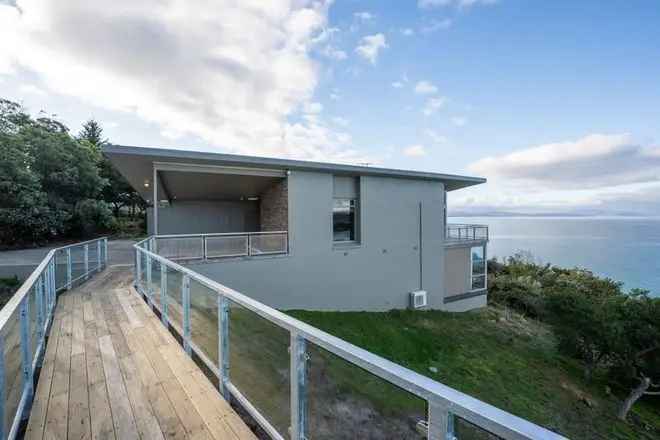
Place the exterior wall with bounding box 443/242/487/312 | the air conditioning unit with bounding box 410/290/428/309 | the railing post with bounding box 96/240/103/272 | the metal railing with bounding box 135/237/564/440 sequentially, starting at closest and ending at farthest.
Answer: the metal railing with bounding box 135/237/564/440, the railing post with bounding box 96/240/103/272, the air conditioning unit with bounding box 410/290/428/309, the exterior wall with bounding box 443/242/487/312

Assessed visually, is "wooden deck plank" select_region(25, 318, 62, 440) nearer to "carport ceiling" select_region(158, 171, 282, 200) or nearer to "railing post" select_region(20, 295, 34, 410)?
"railing post" select_region(20, 295, 34, 410)

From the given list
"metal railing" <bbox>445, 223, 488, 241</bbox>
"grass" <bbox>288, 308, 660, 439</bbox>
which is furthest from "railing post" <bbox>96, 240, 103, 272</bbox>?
"metal railing" <bbox>445, 223, 488, 241</bbox>

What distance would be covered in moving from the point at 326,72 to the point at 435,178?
615 centimetres

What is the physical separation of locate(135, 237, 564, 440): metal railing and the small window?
6715mm

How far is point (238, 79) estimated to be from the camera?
33.3 feet

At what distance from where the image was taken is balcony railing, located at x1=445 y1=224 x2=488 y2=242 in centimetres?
1291

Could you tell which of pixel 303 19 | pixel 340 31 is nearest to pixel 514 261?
pixel 340 31

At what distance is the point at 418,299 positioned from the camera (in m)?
11.0

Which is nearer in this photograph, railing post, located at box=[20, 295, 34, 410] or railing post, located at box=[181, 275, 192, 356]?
railing post, located at box=[20, 295, 34, 410]

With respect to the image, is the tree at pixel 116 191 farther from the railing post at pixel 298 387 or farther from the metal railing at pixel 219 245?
the railing post at pixel 298 387

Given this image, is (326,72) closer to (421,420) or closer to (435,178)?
(435,178)

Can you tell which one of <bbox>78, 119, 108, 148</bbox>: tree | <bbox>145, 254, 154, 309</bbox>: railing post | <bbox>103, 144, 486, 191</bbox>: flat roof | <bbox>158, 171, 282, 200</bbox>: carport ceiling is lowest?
<bbox>145, 254, 154, 309</bbox>: railing post

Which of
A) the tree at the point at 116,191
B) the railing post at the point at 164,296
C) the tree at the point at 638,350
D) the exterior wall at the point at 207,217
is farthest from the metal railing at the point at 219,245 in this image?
the tree at the point at 116,191

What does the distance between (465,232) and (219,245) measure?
34.9 feet
